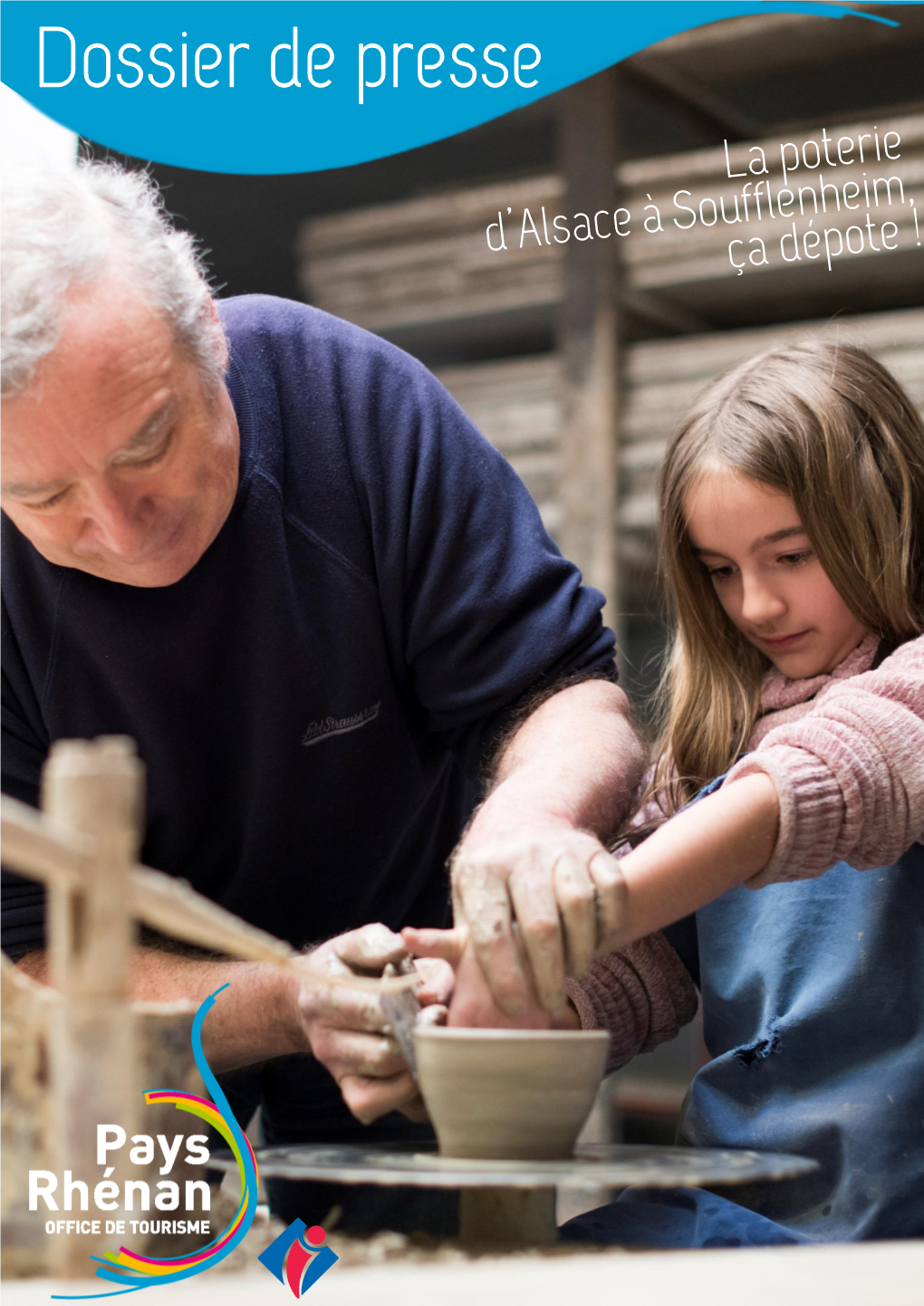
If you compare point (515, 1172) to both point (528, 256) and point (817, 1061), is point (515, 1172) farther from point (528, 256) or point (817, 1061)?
point (528, 256)

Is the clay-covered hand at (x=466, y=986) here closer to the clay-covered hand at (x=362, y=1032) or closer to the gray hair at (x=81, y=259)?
the clay-covered hand at (x=362, y=1032)

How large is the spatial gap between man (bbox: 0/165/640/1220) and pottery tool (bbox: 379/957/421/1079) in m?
0.13

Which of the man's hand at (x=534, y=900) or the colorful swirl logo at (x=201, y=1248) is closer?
the colorful swirl logo at (x=201, y=1248)

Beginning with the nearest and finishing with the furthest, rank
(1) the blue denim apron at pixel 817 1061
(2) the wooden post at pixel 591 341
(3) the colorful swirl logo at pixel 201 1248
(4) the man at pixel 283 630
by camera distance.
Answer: (3) the colorful swirl logo at pixel 201 1248 → (1) the blue denim apron at pixel 817 1061 → (4) the man at pixel 283 630 → (2) the wooden post at pixel 591 341

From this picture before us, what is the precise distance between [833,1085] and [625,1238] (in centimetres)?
30

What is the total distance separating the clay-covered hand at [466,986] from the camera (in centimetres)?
112

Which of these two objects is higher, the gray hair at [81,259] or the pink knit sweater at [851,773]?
the gray hair at [81,259]

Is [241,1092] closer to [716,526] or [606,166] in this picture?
[716,526]

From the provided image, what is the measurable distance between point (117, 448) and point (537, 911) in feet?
2.07

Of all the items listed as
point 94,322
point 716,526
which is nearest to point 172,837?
point 94,322

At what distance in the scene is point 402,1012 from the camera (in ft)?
3.79

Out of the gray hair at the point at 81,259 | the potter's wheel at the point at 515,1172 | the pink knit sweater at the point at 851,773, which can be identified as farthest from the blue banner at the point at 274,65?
the potter's wheel at the point at 515,1172

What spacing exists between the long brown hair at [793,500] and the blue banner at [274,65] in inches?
19.2

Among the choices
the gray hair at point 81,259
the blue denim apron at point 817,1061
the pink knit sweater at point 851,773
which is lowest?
the blue denim apron at point 817,1061
